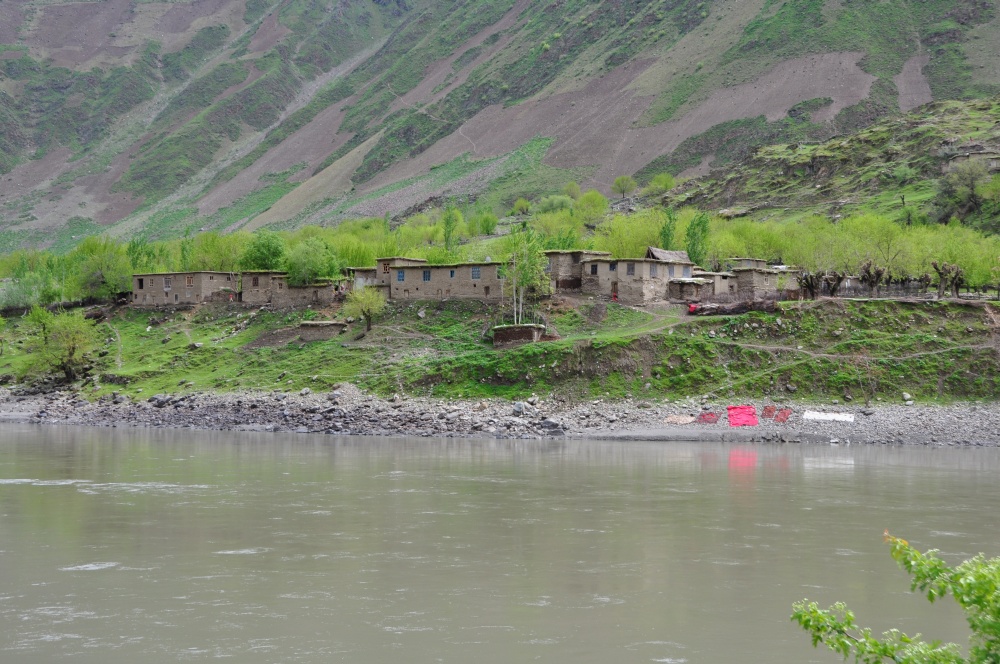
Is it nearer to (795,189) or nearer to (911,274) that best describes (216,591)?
(911,274)

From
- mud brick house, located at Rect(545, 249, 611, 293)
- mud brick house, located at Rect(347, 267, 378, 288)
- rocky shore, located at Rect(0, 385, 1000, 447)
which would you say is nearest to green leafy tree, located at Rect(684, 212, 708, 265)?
mud brick house, located at Rect(545, 249, 611, 293)

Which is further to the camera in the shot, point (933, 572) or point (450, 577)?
point (450, 577)

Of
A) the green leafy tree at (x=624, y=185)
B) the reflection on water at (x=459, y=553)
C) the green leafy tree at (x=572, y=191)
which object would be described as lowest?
the reflection on water at (x=459, y=553)

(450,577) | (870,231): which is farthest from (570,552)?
(870,231)

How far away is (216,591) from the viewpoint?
71.5 feet

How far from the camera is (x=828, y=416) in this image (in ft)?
196

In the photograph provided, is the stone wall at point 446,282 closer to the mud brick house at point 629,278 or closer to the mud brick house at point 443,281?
the mud brick house at point 443,281

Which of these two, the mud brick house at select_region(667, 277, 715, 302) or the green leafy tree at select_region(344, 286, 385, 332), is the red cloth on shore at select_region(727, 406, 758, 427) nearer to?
the mud brick house at select_region(667, 277, 715, 302)

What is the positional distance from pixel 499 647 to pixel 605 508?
16107 mm

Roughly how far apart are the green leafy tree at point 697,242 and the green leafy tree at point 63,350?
55767 millimetres

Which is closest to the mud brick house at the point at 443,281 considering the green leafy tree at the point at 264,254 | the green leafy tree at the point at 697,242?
the green leafy tree at the point at 264,254

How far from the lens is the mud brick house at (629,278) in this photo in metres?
76.1

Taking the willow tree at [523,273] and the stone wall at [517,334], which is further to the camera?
the willow tree at [523,273]

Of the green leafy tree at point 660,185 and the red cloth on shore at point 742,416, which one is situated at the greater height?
the green leafy tree at point 660,185
